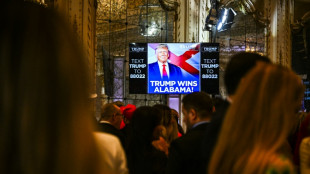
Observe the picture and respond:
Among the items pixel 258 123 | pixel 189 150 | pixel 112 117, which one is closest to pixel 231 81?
pixel 258 123

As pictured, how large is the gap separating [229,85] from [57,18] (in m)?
1.34

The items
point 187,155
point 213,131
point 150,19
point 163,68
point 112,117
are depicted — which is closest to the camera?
point 213,131

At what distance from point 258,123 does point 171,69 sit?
Result: 23.5 feet

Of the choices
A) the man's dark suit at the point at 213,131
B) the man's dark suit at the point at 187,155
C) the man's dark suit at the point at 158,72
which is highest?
the man's dark suit at the point at 158,72

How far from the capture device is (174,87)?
8.52 m

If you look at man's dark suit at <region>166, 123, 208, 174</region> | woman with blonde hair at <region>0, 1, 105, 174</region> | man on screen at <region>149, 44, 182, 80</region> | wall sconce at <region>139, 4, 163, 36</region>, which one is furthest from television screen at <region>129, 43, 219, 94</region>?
woman with blonde hair at <region>0, 1, 105, 174</region>

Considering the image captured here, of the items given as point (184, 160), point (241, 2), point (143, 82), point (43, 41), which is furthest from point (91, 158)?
point (241, 2)

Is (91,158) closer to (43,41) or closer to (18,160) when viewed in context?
(18,160)

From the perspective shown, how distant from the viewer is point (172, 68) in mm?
8531

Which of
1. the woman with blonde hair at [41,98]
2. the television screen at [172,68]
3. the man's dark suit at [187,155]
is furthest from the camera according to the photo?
the television screen at [172,68]

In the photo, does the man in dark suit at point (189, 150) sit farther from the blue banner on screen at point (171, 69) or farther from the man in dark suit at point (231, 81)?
the blue banner on screen at point (171, 69)

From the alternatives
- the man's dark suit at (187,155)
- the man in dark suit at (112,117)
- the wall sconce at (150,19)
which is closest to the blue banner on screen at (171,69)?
the wall sconce at (150,19)

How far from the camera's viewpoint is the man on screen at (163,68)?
8.45 metres

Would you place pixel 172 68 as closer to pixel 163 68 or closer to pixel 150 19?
pixel 163 68
